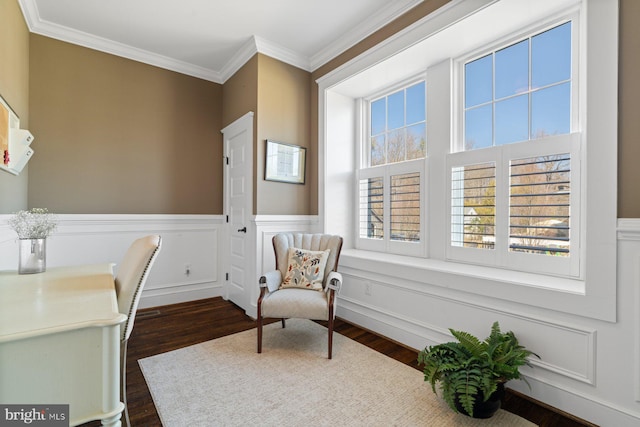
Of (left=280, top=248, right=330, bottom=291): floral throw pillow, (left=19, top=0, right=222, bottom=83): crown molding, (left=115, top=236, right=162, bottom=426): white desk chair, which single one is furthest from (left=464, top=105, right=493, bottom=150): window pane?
(left=19, top=0, right=222, bottom=83): crown molding

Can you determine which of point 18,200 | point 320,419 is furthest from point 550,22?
point 18,200

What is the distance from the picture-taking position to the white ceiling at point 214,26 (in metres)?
2.49

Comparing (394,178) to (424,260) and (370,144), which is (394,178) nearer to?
(370,144)

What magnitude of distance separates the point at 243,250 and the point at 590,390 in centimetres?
292

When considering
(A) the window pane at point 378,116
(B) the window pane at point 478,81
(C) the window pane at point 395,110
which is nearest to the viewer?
(B) the window pane at point 478,81

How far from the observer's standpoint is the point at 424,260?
2604 millimetres

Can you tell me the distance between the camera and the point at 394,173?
295 cm

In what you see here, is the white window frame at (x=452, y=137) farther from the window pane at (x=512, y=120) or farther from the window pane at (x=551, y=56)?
the window pane at (x=512, y=120)

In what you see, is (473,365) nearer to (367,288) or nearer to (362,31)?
(367,288)

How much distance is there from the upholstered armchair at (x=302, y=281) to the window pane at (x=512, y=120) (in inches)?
60.4

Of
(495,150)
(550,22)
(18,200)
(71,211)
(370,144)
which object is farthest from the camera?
(370,144)

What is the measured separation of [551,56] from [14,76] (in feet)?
13.0

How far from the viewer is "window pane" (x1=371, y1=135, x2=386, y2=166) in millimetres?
3214

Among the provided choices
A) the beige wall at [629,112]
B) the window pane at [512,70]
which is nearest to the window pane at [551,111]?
the window pane at [512,70]
